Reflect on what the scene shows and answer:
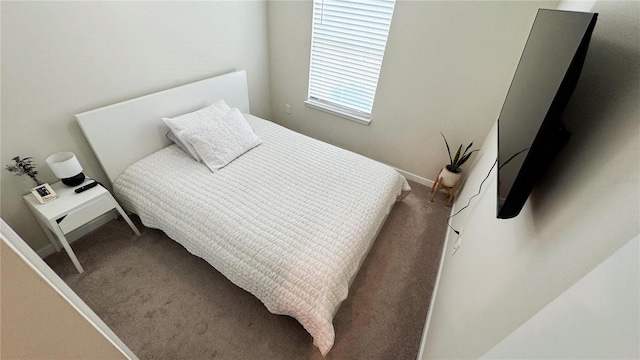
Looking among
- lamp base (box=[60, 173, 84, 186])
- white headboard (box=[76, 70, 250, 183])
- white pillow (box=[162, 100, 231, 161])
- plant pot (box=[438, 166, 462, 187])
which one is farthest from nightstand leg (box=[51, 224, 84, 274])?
plant pot (box=[438, 166, 462, 187])

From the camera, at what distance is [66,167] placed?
5.15 ft

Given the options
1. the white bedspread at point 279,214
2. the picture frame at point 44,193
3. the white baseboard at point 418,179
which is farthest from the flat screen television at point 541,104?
the picture frame at point 44,193

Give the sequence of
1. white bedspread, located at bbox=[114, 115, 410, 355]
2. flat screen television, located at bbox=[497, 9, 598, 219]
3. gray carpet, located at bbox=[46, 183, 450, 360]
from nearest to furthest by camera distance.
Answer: flat screen television, located at bbox=[497, 9, 598, 219], white bedspread, located at bbox=[114, 115, 410, 355], gray carpet, located at bbox=[46, 183, 450, 360]

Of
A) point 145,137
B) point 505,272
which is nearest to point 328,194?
point 505,272

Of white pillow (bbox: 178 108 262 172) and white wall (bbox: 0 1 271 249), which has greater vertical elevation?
white wall (bbox: 0 1 271 249)

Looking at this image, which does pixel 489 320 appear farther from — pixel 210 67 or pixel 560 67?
pixel 210 67

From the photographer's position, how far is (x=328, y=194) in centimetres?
178

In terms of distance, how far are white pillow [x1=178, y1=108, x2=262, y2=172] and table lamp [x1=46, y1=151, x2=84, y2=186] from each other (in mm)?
651

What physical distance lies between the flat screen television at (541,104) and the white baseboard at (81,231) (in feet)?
8.12

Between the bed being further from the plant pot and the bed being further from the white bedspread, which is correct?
the plant pot

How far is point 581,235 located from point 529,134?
40 centimetres

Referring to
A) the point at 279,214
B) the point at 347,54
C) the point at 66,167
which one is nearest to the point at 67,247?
the point at 66,167

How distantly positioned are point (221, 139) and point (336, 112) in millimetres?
1380

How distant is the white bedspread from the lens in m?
1.30
